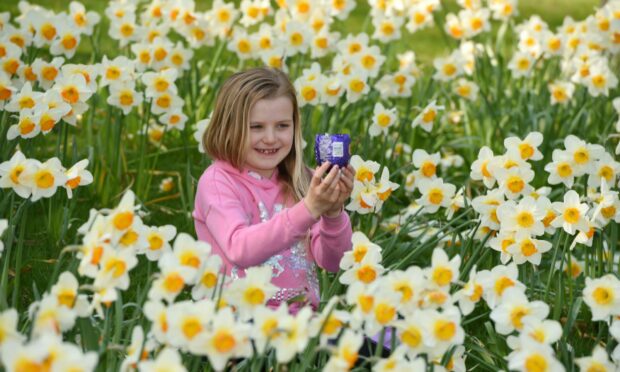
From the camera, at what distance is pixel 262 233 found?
2.59 m

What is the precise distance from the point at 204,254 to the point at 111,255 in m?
0.17

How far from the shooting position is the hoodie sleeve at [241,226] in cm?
256

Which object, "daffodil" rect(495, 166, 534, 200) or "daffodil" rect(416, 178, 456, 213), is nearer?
"daffodil" rect(495, 166, 534, 200)

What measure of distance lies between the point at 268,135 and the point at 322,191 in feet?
1.28

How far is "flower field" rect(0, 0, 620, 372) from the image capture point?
6.51 feet

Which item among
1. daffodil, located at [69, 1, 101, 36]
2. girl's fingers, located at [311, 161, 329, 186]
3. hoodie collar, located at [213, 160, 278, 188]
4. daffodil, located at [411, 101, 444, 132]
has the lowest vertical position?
hoodie collar, located at [213, 160, 278, 188]

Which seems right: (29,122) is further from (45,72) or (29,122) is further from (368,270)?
(368,270)

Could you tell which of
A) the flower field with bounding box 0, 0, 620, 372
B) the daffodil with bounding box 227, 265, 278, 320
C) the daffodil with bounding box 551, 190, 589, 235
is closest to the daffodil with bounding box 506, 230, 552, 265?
the flower field with bounding box 0, 0, 620, 372

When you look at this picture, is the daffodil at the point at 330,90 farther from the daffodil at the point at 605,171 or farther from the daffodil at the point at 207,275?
the daffodil at the point at 207,275

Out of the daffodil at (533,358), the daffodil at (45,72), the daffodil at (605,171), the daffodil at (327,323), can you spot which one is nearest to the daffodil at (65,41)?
the daffodil at (45,72)

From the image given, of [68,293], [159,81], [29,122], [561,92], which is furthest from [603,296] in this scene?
[561,92]

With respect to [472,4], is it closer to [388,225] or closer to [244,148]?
[388,225]

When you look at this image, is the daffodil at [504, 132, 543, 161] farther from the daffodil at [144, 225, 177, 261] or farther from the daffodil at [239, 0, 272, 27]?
the daffodil at [239, 0, 272, 27]

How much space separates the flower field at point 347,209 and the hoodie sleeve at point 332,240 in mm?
90
